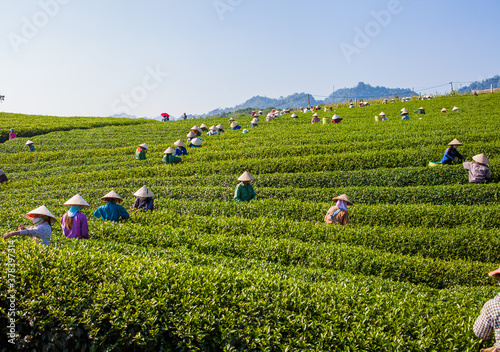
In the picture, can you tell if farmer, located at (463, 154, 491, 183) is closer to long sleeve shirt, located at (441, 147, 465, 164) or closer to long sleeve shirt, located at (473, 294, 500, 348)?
long sleeve shirt, located at (441, 147, 465, 164)

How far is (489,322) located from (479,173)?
38.7ft

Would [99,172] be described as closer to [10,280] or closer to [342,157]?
[342,157]

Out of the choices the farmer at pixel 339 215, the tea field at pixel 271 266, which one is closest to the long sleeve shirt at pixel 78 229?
the tea field at pixel 271 266

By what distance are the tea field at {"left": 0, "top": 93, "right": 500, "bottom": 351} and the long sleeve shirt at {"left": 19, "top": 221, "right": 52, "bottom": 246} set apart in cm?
23

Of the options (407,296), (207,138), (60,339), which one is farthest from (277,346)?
(207,138)

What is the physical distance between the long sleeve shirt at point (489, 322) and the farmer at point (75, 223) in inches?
340

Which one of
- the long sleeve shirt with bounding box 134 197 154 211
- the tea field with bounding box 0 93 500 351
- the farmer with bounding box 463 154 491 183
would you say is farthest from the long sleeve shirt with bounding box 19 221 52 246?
the farmer with bounding box 463 154 491 183

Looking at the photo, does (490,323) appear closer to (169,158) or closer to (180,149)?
(169,158)

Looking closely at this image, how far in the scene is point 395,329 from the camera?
497cm

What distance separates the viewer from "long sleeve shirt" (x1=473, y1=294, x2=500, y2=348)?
449 cm

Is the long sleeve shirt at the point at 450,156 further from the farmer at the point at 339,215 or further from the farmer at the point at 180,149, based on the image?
the farmer at the point at 180,149

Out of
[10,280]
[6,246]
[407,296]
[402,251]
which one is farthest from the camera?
[402,251]

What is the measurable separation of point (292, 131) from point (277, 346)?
26921 millimetres

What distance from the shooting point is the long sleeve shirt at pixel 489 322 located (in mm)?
4488
